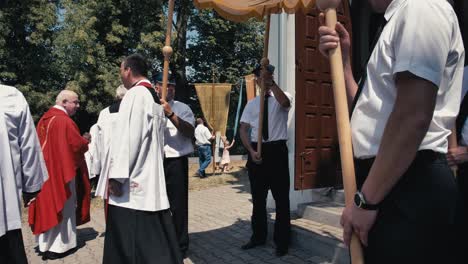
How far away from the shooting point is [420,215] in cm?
139

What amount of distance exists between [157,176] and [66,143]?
7.00 ft

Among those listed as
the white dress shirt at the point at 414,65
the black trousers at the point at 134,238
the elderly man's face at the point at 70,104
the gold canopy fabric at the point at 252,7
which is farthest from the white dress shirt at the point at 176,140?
the white dress shirt at the point at 414,65

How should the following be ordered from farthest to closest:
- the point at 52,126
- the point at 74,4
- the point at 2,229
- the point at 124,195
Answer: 1. the point at 74,4
2. the point at 52,126
3. the point at 124,195
4. the point at 2,229

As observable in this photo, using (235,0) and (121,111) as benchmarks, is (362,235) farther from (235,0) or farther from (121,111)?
(235,0)

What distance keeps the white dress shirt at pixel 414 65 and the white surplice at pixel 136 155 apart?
96.2 inches

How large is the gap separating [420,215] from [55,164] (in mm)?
4834

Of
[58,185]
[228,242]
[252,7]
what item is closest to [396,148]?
[252,7]

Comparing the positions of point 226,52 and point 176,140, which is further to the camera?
point 226,52

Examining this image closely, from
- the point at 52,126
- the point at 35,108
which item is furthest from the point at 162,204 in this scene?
the point at 35,108

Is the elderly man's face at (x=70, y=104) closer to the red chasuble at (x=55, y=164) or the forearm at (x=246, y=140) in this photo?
the red chasuble at (x=55, y=164)

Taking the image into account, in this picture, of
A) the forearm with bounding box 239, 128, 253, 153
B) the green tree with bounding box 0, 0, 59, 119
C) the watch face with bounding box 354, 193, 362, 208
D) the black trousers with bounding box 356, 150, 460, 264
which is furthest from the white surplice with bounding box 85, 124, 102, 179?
the green tree with bounding box 0, 0, 59, 119

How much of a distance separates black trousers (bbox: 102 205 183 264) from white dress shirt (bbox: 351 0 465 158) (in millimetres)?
2584

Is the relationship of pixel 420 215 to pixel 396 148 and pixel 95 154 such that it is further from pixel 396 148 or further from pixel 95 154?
pixel 95 154

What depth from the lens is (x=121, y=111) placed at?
364 cm
